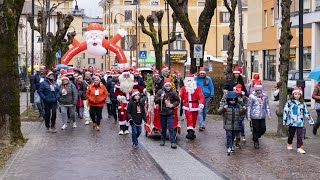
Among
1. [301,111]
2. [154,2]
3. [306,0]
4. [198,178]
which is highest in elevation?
→ [154,2]

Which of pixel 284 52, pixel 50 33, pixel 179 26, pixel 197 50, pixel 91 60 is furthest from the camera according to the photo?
pixel 91 60

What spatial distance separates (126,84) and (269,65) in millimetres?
43227

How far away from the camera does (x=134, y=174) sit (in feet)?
36.3

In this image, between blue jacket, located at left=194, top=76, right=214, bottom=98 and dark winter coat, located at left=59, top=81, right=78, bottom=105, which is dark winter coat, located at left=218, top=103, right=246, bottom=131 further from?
dark winter coat, located at left=59, top=81, right=78, bottom=105

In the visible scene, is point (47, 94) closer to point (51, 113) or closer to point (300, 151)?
point (51, 113)

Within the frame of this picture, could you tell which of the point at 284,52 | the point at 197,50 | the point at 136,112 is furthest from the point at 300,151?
the point at 197,50

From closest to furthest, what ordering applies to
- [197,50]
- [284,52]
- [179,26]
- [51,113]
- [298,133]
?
[298,133], [284,52], [51,113], [197,50], [179,26]

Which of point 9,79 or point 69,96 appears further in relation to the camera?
point 69,96

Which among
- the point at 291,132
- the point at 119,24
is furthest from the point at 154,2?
the point at 291,132

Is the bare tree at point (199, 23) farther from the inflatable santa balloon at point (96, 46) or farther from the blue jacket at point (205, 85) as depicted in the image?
the inflatable santa balloon at point (96, 46)

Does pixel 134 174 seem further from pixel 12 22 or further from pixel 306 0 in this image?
pixel 306 0

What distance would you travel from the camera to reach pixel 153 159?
1279cm

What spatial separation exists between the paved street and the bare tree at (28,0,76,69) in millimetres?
14328

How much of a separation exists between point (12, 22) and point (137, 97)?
339cm
